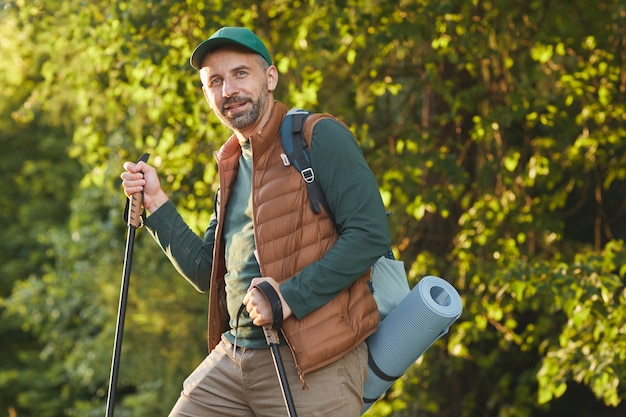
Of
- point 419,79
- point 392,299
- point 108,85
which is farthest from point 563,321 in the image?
point 392,299

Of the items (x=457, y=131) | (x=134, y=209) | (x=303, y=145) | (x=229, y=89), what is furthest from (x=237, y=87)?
(x=457, y=131)

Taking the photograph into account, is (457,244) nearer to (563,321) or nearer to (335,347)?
(563,321)

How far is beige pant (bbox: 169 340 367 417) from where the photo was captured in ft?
9.85

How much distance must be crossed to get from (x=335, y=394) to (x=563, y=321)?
520 cm

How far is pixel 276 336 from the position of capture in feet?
9.73

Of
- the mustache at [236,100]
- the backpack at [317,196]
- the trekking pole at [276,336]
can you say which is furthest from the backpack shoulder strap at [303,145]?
the trekking pole at [276,336]

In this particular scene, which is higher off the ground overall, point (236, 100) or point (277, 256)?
point (236, 100)

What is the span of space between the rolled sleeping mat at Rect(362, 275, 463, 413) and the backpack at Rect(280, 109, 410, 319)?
7cm

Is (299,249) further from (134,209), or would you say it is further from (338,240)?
(134,209)

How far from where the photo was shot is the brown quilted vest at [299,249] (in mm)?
2949

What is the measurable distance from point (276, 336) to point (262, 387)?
8.4 inches

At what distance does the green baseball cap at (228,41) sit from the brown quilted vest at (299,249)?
249 millimetres

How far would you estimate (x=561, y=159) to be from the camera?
7656 mm

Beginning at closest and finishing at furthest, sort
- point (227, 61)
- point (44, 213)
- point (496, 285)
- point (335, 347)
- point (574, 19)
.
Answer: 1. point (335, 347)
2. point (227, 61)
3. point (496, 285)
4. point (574, 19)
5. point (44, 213)
